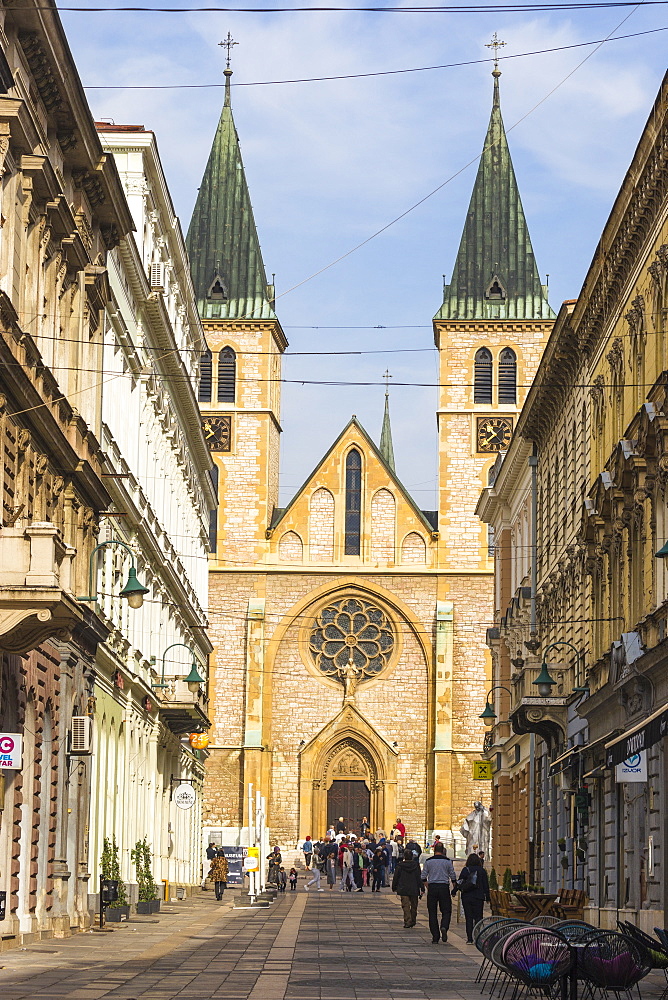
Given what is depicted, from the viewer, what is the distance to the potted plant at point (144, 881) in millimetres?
36719

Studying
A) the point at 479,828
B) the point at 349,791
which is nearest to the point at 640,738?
the point at 479,828

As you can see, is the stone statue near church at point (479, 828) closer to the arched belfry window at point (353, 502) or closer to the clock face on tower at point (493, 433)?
the arched belfry window at point (353, 502)

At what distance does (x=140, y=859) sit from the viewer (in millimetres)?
39281

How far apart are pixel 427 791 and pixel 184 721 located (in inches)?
1059

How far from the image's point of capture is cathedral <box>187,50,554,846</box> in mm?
71500

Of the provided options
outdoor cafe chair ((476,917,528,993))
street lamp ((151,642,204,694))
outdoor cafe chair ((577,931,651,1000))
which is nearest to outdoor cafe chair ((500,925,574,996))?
outdoor cafe chair ((577,931,651,1000))

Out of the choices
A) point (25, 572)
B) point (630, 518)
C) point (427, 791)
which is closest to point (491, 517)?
point (427, 791)

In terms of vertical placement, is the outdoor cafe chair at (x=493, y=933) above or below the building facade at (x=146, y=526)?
below

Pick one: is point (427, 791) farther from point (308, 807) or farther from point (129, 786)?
point (129, 786)

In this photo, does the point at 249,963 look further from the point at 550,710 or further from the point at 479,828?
the point at 479,828

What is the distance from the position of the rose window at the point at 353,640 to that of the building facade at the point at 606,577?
2531 cm

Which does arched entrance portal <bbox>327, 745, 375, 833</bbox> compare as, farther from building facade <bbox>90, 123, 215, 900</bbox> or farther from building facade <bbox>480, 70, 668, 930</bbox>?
building facade <bbox>480, 70, 668, 930</bbox>

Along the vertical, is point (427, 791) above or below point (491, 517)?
below

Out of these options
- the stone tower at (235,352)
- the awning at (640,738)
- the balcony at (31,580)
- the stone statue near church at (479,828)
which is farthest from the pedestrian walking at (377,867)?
the balcony at (31,580)
